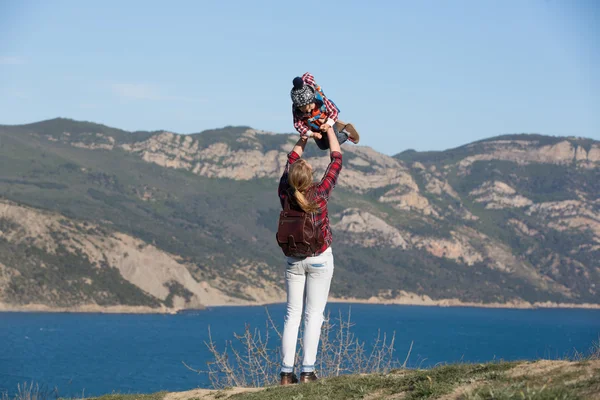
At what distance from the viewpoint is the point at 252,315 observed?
19438cm

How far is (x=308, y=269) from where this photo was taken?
9273 millimetres

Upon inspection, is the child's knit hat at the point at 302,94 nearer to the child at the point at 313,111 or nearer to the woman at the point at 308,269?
the child at the point at 313,111

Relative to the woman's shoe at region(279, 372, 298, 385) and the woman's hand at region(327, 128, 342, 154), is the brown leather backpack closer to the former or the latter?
the woman's hand at region(327, 128, 342, 154)

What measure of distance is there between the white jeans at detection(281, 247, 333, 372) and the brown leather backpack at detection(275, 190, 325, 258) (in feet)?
0.56

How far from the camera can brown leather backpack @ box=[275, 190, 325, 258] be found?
29.5 ft

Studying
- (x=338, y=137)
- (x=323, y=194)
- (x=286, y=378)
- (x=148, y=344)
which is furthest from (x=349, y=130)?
(x=148, y=344)

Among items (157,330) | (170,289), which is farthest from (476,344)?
(170,289)

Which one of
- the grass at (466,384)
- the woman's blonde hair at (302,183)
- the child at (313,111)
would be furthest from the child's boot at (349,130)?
the grass at (466,384)

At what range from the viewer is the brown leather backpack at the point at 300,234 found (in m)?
9.00

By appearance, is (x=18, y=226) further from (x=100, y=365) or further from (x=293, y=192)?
(x=293, y=192)

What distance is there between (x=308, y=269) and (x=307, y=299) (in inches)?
14.6

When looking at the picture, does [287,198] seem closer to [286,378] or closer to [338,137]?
[338,137]

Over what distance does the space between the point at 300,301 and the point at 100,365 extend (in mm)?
115053

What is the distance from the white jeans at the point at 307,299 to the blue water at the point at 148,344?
7473 centimetres
